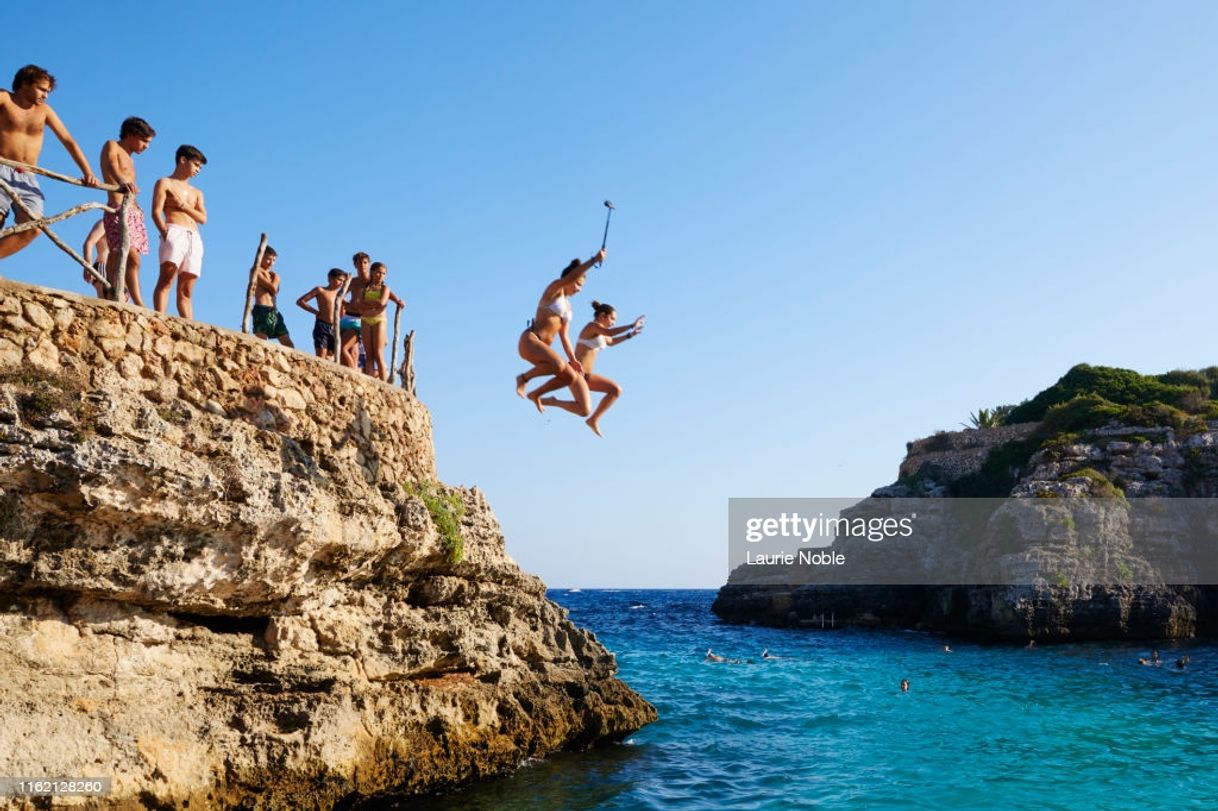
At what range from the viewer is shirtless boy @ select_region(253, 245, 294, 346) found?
12.3 metres

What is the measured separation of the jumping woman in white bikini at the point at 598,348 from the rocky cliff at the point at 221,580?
269cm

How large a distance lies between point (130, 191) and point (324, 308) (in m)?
3.92

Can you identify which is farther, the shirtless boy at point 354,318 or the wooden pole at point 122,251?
the shirtless boy at point 354,318

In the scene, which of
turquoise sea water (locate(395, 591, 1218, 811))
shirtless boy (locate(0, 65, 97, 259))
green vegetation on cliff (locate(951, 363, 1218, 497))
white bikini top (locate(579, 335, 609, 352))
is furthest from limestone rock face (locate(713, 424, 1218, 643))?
shirtless boy (locate(0, 65, 97, 259))

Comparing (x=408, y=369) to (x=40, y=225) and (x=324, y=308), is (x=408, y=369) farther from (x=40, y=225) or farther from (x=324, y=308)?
(x=40, y=225)

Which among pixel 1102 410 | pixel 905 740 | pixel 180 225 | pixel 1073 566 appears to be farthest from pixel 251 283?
pixel 1102 410

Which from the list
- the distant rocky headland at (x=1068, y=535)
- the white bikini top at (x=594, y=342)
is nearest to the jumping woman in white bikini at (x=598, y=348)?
the white bikini top at (x=594, y=342)

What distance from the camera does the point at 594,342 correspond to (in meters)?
11.1

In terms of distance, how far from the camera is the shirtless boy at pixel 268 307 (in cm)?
1234

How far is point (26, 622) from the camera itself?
26.9 feet

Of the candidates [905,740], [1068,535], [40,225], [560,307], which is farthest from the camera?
[1068,535]

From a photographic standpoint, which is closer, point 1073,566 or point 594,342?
point 594,342

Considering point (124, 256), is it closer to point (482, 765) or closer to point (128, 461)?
point (128, 461)

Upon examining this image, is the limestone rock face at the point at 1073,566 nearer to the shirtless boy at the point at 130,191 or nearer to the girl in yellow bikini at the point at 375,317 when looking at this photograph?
the girl in yellow bikini at the point at 375,317
